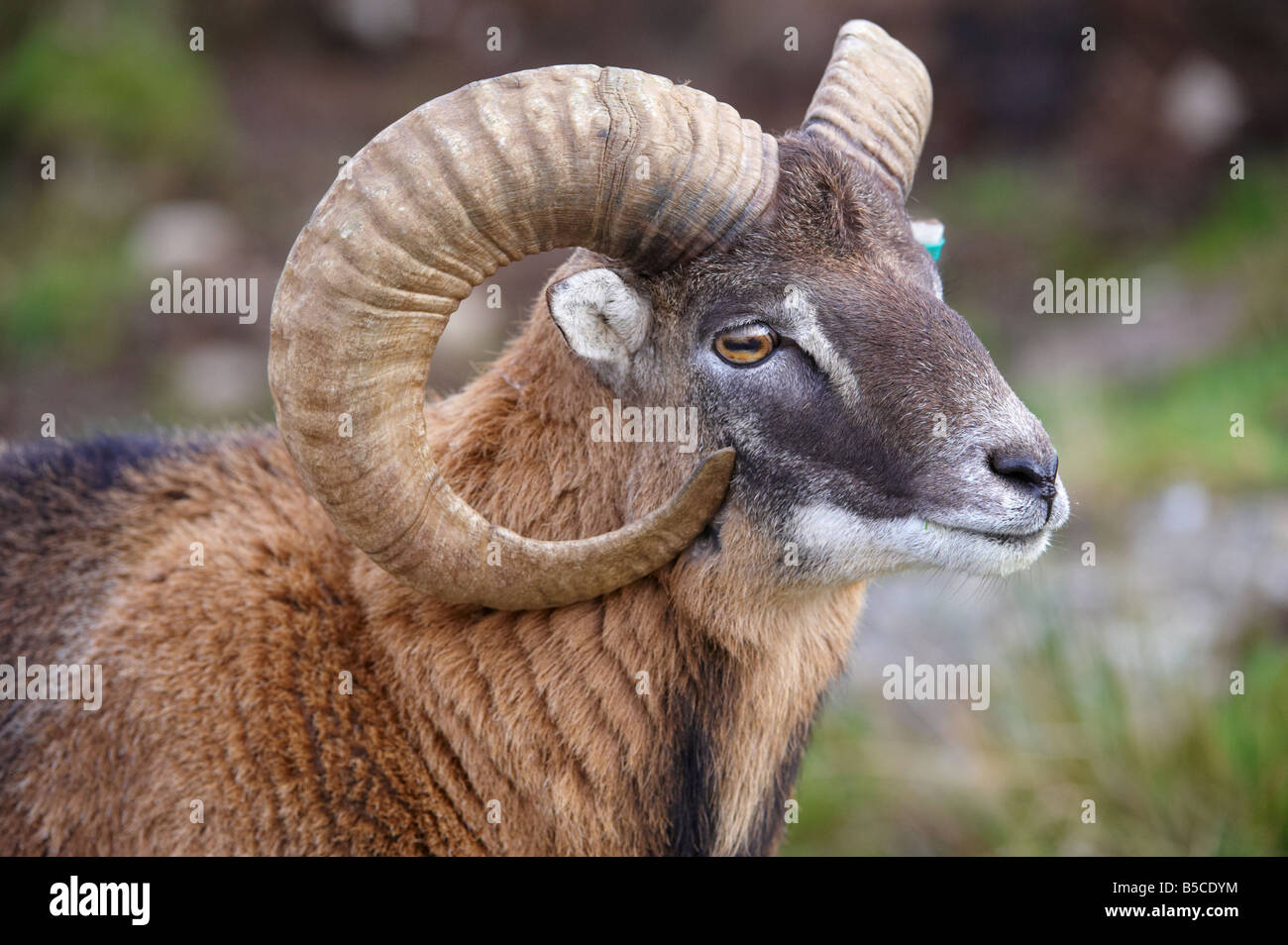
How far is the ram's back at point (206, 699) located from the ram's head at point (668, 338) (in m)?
0.67

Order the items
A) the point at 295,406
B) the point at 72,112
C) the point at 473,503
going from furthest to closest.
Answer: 1. the point at 72,112
2. the point at 473,503
3. the point at 295,406

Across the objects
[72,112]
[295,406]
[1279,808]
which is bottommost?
[1279,808]

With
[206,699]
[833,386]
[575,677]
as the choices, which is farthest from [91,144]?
[833,386]

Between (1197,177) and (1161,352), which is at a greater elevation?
(1197,177)

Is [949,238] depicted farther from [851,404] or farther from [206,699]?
[206,699]

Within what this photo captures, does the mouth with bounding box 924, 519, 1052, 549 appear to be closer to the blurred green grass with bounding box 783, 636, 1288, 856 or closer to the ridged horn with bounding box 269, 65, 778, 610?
the ridged horn with bounding box 269, 65, 778, 610

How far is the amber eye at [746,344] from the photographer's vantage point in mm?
5055

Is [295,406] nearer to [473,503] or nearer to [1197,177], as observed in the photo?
[473,503]

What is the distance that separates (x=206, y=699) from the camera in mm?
5152

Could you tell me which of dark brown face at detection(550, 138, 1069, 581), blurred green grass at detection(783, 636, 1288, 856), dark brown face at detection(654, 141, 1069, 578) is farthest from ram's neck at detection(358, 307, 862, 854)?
blurred green grass at detection(783, 636, 1288, 856)

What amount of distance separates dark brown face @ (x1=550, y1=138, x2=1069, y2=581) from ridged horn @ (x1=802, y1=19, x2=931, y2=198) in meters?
0.51

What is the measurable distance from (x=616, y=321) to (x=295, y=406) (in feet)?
4.46

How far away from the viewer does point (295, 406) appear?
461 cm
